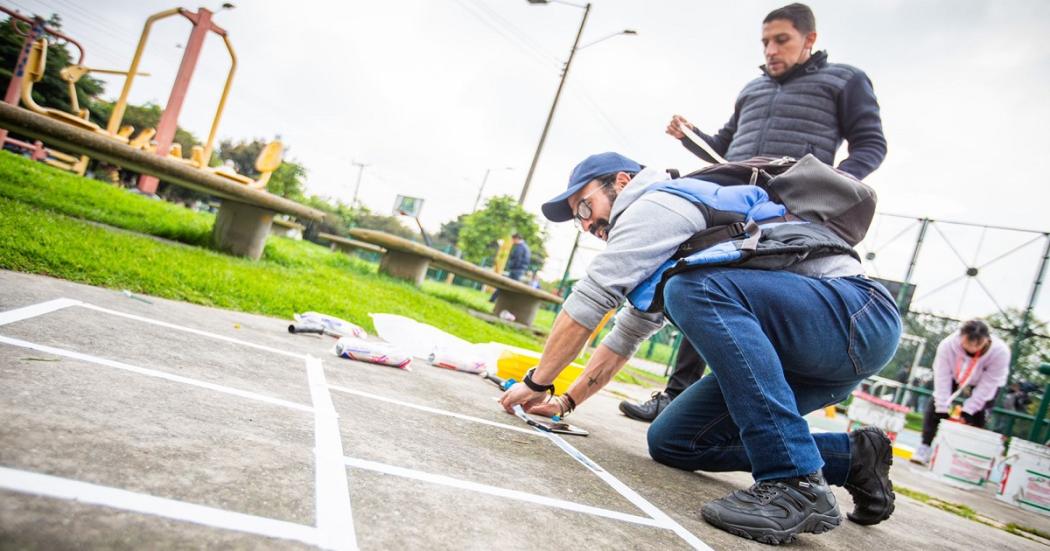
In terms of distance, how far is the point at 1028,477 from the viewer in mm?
4566

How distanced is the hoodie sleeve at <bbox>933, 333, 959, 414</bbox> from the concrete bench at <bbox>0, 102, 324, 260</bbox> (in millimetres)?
7389

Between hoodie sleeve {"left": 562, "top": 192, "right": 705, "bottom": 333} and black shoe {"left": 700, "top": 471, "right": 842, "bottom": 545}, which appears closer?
black shoe {"left": 700, "top": 471, "right": 842, "bottom": 545}

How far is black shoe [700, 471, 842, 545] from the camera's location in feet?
4.87

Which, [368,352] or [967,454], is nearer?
[368,352]

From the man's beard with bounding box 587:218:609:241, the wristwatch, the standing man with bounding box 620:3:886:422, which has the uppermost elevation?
the standing man with bounding box 620:3:886:422

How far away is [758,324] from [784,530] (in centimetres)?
58

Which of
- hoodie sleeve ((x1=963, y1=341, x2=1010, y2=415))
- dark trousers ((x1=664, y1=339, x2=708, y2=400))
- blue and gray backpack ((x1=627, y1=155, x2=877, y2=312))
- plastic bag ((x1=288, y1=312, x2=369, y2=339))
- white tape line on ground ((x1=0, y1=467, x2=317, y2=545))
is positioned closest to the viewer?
white tape line on ground ((x1=0, y1=467, x2=317, y2=545))

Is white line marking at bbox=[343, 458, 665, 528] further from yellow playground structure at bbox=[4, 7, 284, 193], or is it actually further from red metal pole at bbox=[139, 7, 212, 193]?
red metal pole at bbox=[139, 7, 212, 193]

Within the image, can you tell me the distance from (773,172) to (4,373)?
7.81ft

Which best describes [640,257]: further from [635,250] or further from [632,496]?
[632,496]

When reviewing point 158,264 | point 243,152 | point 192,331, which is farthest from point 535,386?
point 243,152

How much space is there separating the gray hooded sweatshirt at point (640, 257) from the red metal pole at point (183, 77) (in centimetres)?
671

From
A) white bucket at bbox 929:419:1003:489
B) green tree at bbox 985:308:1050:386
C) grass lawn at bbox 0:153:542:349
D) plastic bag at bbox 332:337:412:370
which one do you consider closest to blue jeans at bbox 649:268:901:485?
plastic bag at bbox 332:337:412:370

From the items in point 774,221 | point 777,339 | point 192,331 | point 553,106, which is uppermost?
point 553,106
